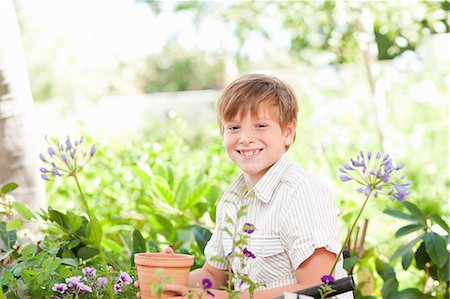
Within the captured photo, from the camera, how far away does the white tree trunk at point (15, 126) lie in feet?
9.05

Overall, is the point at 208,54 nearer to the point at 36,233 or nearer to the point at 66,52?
the point at 66,52

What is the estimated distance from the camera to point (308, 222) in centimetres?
178

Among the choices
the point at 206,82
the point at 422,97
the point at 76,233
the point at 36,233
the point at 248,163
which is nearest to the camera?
the point at 248,163

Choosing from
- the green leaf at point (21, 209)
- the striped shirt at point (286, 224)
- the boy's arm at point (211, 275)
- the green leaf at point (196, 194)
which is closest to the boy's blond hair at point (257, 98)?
the striped shirt at point (286, 224)

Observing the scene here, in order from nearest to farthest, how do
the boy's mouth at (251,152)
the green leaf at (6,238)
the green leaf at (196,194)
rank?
1. the boy's mouth at (251,152)
2. the green leaf at (6,238)
3. the green leaf at (196,194)

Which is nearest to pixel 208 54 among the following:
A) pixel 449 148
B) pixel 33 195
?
pixel 449 148

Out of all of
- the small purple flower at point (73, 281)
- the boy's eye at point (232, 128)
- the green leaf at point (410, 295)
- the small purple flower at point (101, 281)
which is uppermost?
the boy's eye at point (232, 128)

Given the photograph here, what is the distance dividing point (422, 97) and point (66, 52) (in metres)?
13.9

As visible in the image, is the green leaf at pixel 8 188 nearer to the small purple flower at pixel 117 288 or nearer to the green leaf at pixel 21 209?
the green leaf at pixel 21 209

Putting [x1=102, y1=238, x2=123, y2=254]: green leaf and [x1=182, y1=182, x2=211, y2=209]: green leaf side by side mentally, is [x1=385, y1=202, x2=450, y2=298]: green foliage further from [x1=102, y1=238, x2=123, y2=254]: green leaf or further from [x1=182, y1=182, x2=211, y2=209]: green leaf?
[x1=102, y1=238, x2=123, y2=254]: green leaf

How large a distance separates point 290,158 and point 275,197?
3.76 meters

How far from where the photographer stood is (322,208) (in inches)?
71.2

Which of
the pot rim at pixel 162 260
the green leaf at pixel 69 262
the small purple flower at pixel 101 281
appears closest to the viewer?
the pot rim at pixel 162 260

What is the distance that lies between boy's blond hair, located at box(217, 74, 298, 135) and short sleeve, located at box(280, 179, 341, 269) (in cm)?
19
